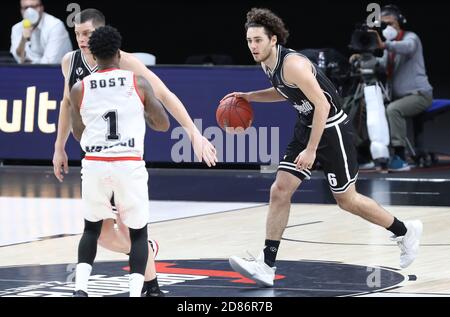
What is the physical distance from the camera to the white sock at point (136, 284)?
7.28 meters

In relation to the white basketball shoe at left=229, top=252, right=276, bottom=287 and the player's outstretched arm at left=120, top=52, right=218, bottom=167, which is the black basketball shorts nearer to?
the white basketball shoe at left=229, top=252, right=276, bottom=287

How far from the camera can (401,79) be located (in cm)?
1561

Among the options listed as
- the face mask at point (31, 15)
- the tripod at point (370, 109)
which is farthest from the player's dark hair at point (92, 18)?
the face mask at point (31, 15)

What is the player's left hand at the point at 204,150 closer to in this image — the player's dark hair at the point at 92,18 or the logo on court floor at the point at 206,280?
the logo on court floor at the point at 206,280

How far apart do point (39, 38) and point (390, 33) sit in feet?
14.8

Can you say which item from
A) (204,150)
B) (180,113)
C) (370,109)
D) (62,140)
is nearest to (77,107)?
(180,113)

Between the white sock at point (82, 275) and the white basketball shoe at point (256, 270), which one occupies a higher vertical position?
the white sock at point (82, 275)

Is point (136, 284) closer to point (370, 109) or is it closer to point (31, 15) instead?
point (370, 109)

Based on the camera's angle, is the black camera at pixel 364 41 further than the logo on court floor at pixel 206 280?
Yes

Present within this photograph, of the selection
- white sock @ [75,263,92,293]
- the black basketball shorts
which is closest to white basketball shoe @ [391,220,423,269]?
the black basketball shorts

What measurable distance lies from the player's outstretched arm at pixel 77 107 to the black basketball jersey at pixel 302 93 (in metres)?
1.57

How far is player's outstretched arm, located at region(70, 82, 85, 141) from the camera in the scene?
737 cm

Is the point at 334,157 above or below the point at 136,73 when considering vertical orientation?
below
